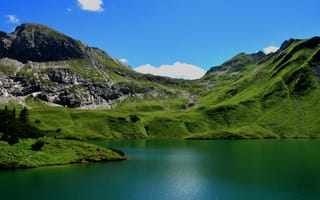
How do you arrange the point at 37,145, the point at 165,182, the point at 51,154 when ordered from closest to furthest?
the point at 165,182 → the point at 37,145 → the point at 51,154

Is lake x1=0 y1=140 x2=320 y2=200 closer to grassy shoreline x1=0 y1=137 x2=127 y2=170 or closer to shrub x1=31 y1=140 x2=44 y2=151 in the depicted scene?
grassy shoreline x1=0 y1=137 x2=127 y2=170

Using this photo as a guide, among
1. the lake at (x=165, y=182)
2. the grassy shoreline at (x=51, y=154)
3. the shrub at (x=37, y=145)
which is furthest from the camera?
the shrub at (x=37, y=145)

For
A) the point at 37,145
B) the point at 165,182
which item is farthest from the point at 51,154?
the point at 165,182

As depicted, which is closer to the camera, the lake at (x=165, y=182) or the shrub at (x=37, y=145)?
the lake at (x=165, y=182)

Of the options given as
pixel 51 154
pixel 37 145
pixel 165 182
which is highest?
pixel 37 145

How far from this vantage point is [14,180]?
77.9 metres

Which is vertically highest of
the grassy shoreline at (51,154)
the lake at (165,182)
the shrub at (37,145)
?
the shrub at (37,145)

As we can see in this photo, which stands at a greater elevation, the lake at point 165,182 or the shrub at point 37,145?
the shrub at point 37,145

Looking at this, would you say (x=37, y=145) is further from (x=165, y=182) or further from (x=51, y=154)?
(x=165, y=182)

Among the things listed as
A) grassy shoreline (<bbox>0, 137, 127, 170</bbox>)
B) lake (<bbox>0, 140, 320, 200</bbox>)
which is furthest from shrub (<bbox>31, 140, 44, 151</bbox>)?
lake (<bbox>0, 140, 320, 200</bbox>)

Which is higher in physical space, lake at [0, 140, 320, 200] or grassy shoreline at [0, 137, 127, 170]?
grassy shoreline at [0, 137, 127, 170]

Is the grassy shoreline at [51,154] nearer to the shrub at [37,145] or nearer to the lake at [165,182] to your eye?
the shrub at [37,145]

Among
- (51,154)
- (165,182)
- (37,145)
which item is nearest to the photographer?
(165,182)

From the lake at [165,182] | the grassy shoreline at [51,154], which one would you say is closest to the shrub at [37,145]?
the grassy shoreline at [51,154]
